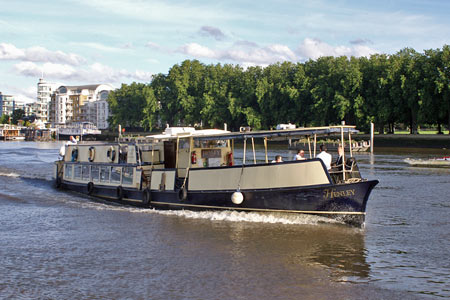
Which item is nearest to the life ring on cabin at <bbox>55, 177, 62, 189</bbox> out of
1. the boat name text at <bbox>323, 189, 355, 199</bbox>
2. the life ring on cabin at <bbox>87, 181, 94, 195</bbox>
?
the life ring on cabin at <bbox>87, 181, 94, 195</bbox>

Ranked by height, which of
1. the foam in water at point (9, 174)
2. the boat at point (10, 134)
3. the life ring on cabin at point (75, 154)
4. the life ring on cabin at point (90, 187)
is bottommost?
the foam in water at point (9, 174)

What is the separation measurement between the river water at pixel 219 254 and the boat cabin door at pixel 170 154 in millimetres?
2519

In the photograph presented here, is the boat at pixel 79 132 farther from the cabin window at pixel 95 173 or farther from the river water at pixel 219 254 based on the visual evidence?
the river water at pixel 219 254

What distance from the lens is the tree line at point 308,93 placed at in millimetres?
80125

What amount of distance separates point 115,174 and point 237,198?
8.89m

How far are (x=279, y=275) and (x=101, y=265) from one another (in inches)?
201

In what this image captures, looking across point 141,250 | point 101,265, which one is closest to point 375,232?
point 141,250

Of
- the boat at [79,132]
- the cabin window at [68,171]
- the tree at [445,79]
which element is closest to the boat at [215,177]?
the cabin window at [68,171]

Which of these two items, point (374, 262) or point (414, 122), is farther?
point (414, 122)

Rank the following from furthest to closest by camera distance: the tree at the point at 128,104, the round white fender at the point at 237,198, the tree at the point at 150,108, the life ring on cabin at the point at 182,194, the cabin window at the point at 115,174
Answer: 1. the tree at the point at 128,104
2. the tree at the point at 150,108
3. the cabin window at the point at 115,174
4. the life ring on cabin at the point at 182,194
5. the round white fender at the point at 237,198

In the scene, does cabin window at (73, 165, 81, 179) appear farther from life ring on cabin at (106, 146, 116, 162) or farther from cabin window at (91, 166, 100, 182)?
life ring on cabin at (106, 146, 116, 162)

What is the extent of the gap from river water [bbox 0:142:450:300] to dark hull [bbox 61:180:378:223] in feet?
1.32

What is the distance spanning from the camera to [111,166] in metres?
27.1

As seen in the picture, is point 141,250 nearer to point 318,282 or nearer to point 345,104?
point 318,282
